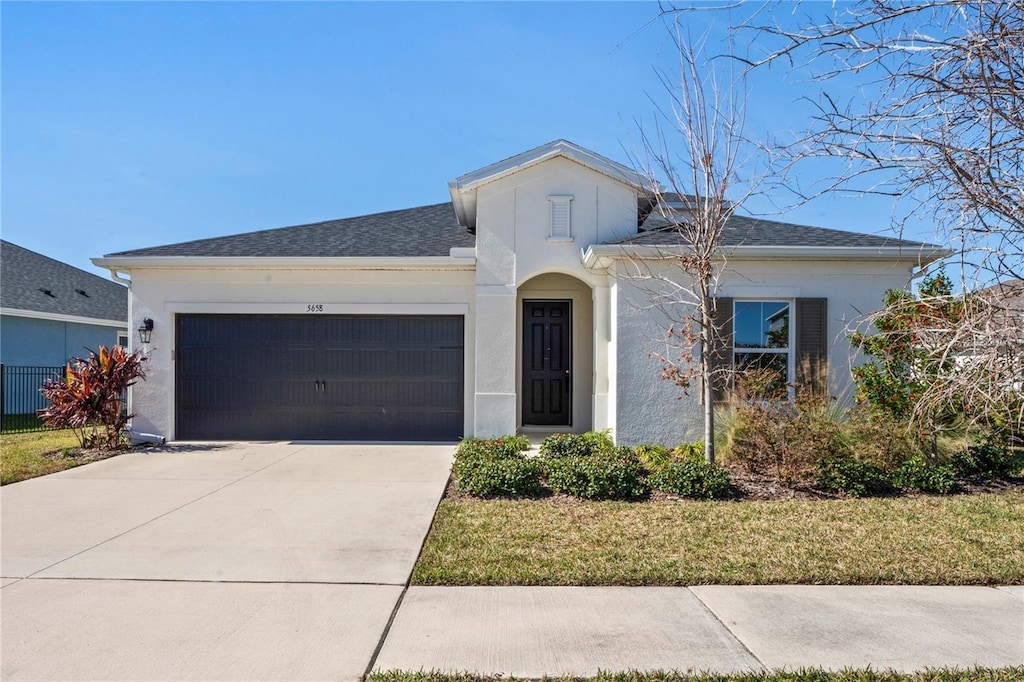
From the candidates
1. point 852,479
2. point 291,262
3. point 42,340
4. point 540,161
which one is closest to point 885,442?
point 852,479

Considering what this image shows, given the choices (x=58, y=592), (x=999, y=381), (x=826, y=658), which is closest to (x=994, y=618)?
(x=826, y=658)

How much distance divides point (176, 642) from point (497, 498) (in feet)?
13.3

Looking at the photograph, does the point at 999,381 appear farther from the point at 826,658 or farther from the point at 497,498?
the point at 497,498

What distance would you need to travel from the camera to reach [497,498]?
24.3 ft

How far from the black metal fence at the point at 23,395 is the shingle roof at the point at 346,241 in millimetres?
6327

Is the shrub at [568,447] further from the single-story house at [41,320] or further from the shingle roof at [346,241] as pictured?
the single-story house at [41,320]

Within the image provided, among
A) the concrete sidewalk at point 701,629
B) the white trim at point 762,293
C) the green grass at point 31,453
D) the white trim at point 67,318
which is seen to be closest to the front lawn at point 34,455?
the green grass at point 31,453

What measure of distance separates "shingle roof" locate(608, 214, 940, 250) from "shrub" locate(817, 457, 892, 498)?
150 inches

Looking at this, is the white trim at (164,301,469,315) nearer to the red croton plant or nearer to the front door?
the red croton plant

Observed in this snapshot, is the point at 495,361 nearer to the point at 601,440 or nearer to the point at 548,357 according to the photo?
the point at 548,357

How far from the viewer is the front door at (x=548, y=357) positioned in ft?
41.5

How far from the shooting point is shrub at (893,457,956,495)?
7.58 metres

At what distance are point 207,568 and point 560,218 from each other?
25.9 ft

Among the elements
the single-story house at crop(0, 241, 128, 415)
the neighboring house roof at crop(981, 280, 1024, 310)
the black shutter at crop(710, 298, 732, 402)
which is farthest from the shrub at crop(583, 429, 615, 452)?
the single-story house at crop(0, 241, 128, 415)
